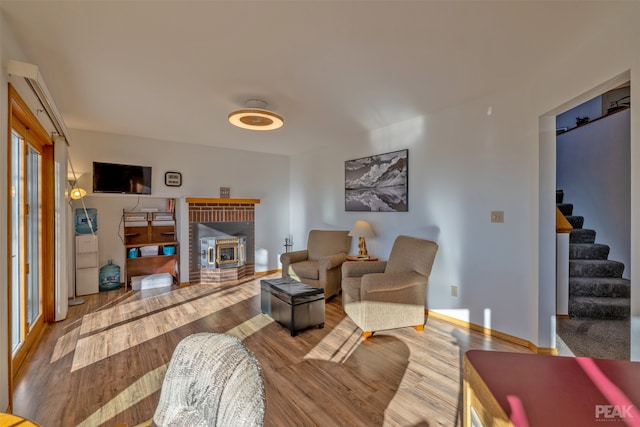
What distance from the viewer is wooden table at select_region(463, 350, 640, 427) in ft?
2.20

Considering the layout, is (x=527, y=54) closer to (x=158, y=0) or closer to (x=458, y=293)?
(x=458, y=293)

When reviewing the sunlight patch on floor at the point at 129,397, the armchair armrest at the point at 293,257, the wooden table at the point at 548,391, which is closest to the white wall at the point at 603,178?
the wooden table at the point at 548,391

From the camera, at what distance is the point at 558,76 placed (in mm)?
2289

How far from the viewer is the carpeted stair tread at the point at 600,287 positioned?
10.7ft

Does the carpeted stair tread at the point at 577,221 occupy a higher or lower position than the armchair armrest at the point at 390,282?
higher

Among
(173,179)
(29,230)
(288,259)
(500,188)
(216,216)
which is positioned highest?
(173,179)

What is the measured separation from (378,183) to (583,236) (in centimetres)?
276

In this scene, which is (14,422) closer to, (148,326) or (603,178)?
(148,326)

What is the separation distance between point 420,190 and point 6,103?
3627mm

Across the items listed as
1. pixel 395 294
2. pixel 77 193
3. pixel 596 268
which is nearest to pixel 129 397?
pixel 395 294

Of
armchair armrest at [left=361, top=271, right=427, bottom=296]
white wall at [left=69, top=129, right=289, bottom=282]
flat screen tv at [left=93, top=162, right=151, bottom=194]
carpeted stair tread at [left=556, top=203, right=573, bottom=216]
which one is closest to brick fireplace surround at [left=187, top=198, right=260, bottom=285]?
white wall at [left=69, top=129, right=289, bottom=282]

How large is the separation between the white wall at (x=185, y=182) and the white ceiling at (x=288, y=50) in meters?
1.04

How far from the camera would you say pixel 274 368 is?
229cm

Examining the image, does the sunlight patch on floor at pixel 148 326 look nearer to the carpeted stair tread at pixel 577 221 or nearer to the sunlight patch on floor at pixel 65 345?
the sunlight patch on floor at pixel 65 345
